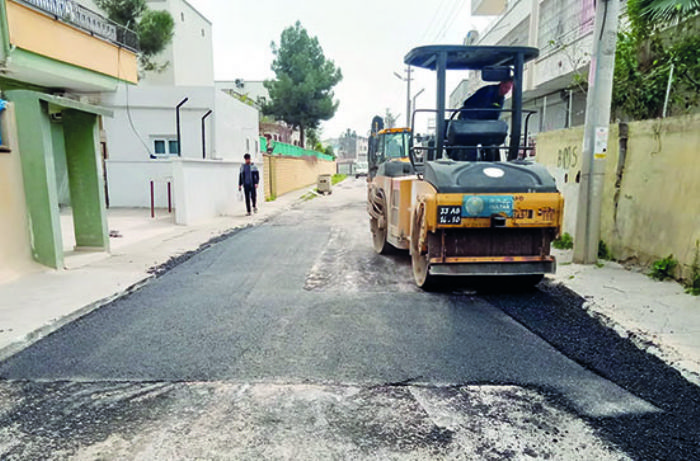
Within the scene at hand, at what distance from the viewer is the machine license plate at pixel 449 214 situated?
16.7 feet

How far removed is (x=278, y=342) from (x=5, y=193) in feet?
15.1

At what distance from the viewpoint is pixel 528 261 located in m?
5.36

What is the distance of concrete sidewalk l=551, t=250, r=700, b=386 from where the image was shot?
12.5ft

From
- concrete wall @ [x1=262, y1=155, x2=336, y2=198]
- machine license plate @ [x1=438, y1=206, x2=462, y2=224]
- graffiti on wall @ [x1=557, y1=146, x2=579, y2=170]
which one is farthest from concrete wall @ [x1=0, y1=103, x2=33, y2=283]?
concrete wall @ [x1=262, y1=155, x2=336, y2=198]

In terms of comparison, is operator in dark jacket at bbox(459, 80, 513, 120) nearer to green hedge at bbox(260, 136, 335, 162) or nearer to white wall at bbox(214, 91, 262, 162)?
white wall at bbox(214, 91, 262, 162)

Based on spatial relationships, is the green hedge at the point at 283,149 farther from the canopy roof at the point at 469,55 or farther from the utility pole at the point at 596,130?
the utility pole at the point at 596,130

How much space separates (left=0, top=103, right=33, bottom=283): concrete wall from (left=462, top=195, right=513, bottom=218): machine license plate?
586 centimetres

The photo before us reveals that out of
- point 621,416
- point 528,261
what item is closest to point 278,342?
point 621,416

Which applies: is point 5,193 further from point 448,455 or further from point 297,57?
point 297,57

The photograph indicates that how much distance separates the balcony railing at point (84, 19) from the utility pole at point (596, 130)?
12.9 metres

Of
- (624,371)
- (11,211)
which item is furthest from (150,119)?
(624,371)

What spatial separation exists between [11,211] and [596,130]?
7948 mm

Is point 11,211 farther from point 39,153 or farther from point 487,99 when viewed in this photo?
point 487,99

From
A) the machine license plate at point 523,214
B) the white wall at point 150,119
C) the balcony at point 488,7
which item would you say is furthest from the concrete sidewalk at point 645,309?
the balcony at point 488,7
